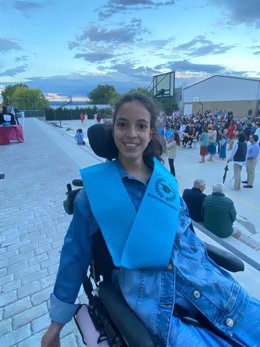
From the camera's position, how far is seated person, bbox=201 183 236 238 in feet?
13.1

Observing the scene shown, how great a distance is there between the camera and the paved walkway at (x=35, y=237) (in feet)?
6.39

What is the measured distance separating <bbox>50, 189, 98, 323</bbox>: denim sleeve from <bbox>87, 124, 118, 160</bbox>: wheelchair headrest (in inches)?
14.8

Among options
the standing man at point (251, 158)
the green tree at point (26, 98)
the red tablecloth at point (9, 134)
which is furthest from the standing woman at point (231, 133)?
the green tree at point (26, 98)

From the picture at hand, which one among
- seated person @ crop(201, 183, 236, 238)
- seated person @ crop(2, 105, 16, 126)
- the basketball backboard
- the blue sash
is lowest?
seated person @ crop(201, 183, 236, 238)

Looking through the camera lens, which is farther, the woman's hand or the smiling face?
the smiling face

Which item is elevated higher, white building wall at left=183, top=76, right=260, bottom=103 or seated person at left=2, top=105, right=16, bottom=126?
white building wall at left=183, top=76, right=260, bottom=103

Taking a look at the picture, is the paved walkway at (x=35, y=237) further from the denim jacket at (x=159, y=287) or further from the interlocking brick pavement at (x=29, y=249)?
the denim jacket at (x=159, y=287)

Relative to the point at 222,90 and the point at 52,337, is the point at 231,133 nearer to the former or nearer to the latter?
the point at 52,337

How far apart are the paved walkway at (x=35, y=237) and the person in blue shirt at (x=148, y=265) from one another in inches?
37.6

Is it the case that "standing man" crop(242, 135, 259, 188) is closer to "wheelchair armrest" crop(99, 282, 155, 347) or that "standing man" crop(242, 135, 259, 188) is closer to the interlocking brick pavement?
the interlocking brick pavement

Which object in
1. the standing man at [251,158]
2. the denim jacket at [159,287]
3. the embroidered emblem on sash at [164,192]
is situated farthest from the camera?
the standing man at [251,158]

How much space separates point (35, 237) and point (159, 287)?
2.59m

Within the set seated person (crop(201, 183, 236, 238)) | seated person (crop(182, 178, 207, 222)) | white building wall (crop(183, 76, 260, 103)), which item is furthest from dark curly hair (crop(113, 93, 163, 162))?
white building wall (crop(183, 76, 260, 103))

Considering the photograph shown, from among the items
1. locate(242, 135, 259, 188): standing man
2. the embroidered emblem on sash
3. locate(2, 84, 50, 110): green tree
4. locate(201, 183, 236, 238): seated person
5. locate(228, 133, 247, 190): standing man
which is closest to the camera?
the embroidered emblem on sash
